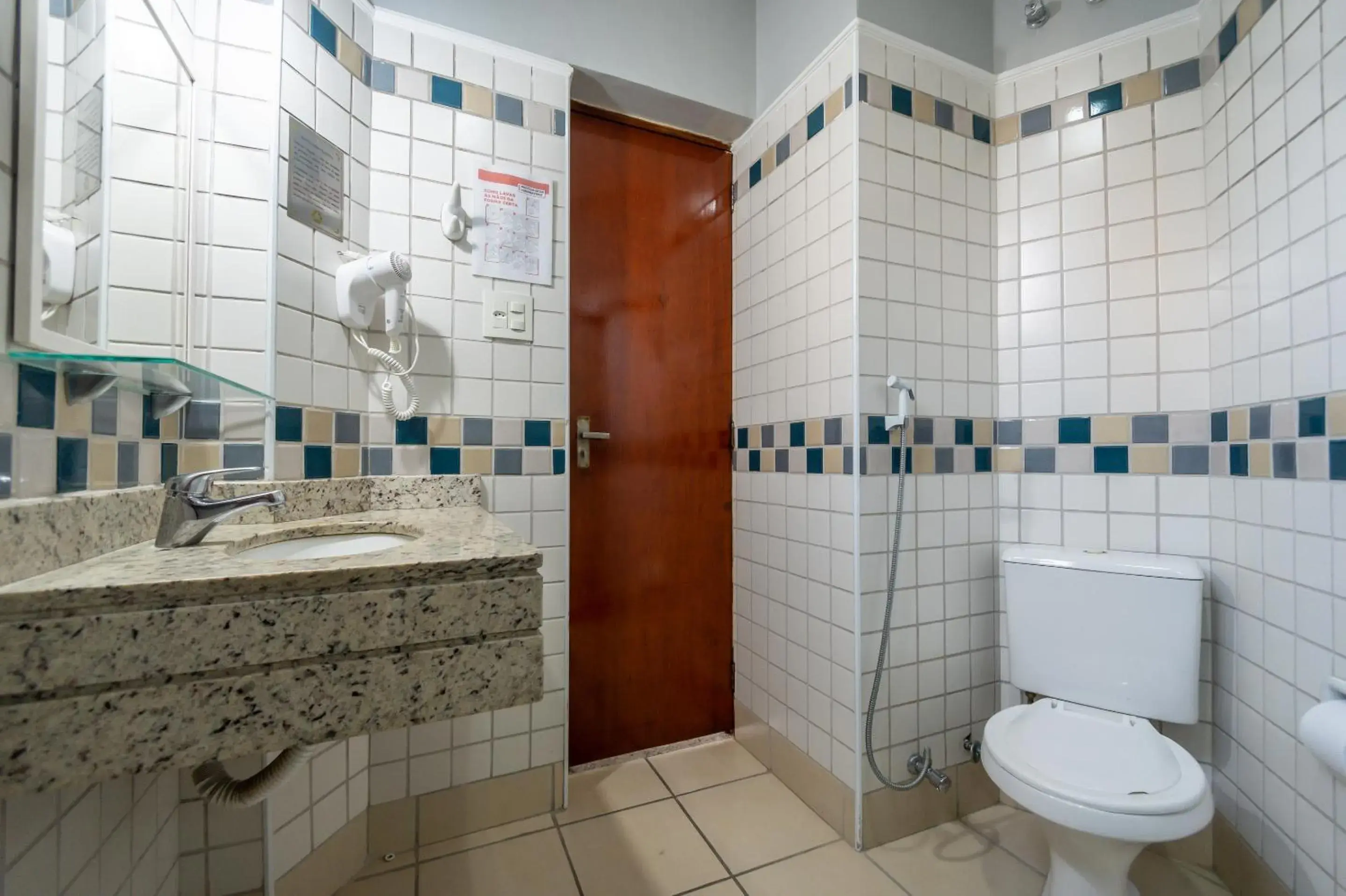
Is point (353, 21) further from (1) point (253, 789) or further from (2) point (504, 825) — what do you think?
(2) point (504, 825)

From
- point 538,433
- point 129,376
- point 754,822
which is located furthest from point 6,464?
point 754,822

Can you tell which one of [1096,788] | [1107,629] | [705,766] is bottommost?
[705,766]

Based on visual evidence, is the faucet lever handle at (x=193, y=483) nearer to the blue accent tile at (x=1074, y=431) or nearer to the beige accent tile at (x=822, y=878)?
the beige accent tile at (x=822, y=878)

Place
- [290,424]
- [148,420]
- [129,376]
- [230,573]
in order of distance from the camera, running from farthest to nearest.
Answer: [290,424], [148,420], [129,376], [230,573]

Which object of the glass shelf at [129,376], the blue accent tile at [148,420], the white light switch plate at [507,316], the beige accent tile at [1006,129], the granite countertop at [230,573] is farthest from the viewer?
the beige accent tile at [1006,129]

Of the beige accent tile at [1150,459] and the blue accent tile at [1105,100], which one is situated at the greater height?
the blue accent tile at [1105,100]

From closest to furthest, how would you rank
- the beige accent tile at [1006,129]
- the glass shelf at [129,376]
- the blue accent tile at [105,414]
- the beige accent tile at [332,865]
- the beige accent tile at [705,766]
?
the glass shelf at [129,376] < the blue accent tile at [105,414] < the beige accent tile at [332,865] < the beige accent tile at [1006,129] < the beige accent tile at [705,766]

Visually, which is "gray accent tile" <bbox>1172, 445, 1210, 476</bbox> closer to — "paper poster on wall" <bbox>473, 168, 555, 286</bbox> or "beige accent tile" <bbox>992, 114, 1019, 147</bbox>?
"beige accent tile" <bbox>992, 114, 1019, 147</bbox>

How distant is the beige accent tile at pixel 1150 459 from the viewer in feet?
4.48

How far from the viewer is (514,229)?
149 cm

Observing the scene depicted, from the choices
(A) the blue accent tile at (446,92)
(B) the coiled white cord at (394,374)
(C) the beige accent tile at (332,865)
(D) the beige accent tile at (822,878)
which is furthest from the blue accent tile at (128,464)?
(D) the beige accent tile at (822,878)

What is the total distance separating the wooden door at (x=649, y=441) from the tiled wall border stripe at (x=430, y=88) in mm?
238

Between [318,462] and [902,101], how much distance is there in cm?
174

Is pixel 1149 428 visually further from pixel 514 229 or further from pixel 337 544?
pixel 337 544
